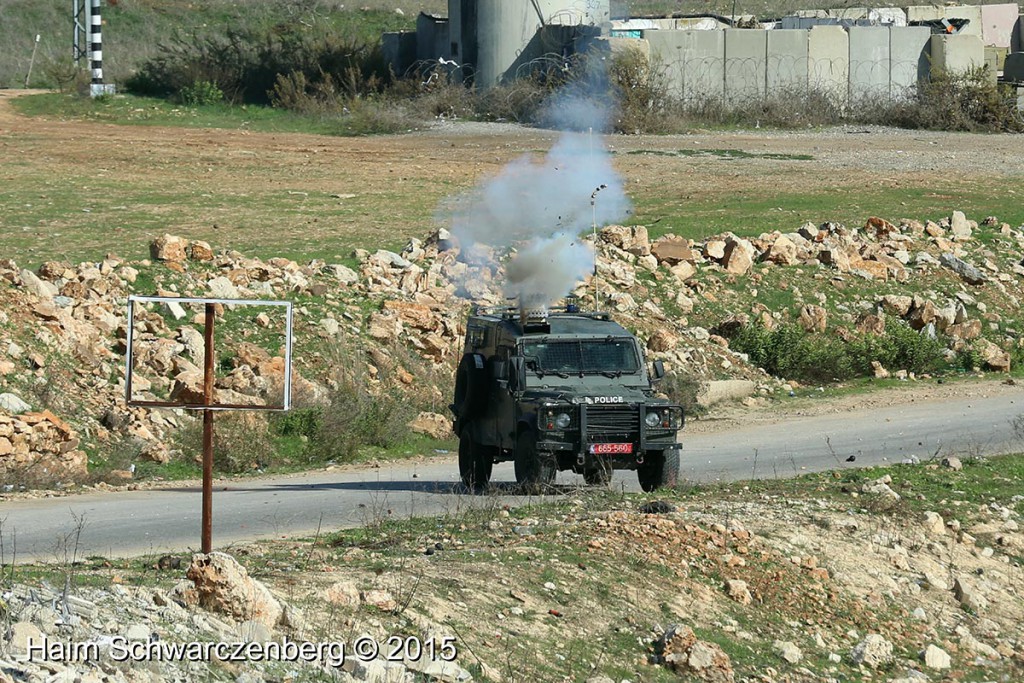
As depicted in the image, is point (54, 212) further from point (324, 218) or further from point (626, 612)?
point (626, 612)

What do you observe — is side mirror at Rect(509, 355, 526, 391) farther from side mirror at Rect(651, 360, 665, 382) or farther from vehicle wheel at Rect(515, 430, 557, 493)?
side mirror at Rect(651, 360, 665, 382)

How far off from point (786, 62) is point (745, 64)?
60.8 inches

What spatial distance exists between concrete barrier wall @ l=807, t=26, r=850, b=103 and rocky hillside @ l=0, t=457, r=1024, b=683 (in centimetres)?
3922

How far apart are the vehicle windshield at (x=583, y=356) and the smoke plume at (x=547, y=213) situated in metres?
2.06

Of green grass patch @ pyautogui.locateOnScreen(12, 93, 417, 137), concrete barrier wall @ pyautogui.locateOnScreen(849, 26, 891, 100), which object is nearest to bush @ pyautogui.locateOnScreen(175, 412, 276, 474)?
green grass patch @ pyautogui.locateOnScreen(12, 93, 417, 137)

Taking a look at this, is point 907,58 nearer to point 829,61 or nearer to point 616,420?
point 829,61

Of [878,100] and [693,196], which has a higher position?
[878,100]

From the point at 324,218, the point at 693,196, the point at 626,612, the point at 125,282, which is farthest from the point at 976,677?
the point at 693,196

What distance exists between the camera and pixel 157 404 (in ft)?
35.9

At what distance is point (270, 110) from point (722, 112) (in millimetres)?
15273

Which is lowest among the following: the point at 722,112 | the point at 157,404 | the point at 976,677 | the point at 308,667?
the point at 976,677

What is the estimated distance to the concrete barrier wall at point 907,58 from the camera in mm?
55938

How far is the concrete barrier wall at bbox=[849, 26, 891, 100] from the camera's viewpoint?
182 ft

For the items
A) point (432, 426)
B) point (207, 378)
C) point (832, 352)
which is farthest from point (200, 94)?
point (207, 378)
